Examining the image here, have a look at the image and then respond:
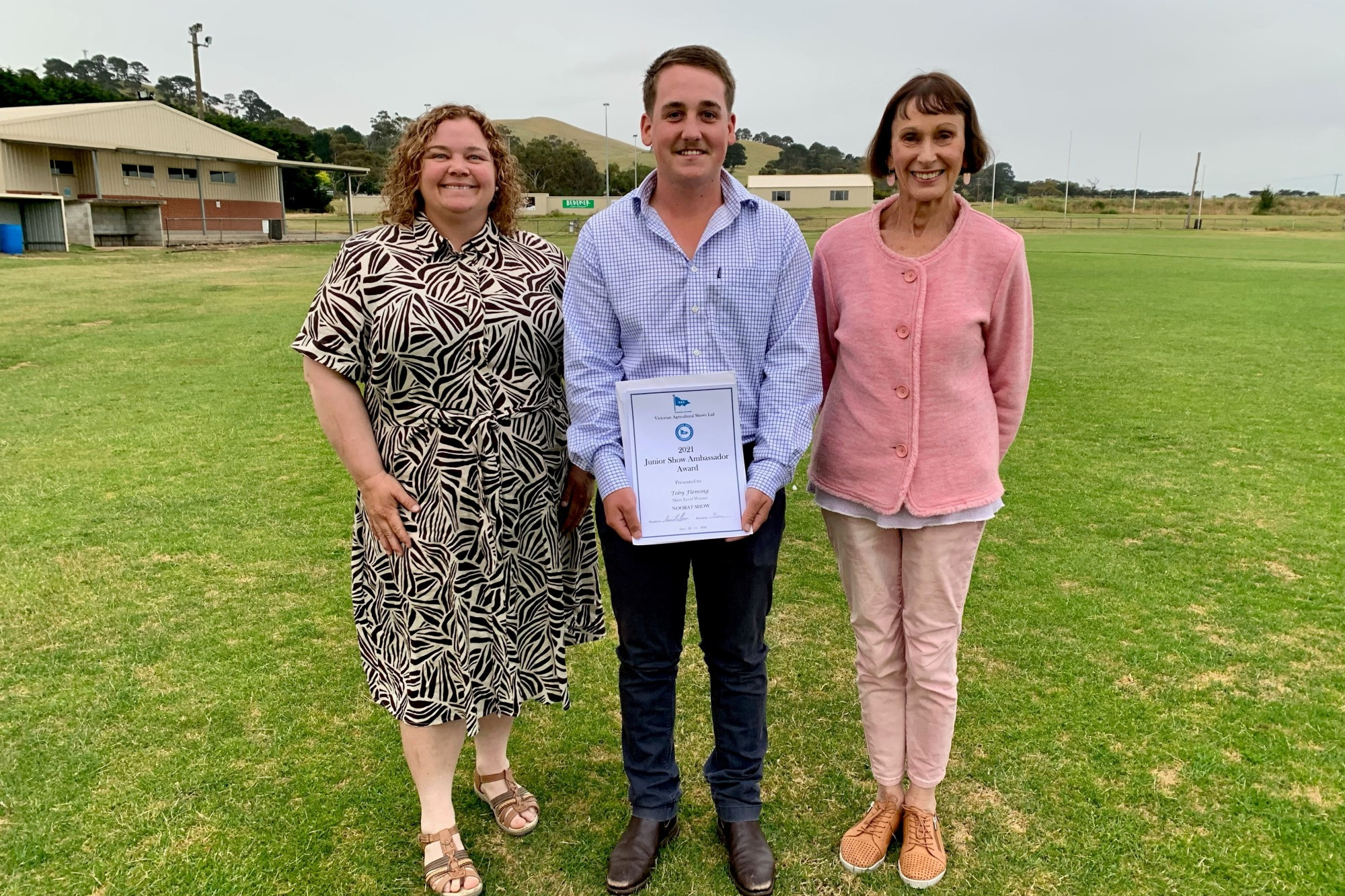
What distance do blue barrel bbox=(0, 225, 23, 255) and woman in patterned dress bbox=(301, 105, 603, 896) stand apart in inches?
1146

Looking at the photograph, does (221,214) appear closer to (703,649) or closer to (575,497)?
(575,497)

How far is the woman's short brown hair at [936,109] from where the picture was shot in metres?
2.24

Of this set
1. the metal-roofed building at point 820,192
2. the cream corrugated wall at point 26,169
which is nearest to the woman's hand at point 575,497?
the cream corrugated wall at point 26,169

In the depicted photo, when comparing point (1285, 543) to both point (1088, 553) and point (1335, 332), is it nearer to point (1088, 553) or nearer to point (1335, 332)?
point (1088, 553)

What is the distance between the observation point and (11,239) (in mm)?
25438

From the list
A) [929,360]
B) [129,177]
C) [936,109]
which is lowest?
[929,360]

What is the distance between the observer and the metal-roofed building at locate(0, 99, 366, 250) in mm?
28719

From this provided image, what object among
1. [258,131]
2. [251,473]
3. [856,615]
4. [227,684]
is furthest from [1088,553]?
[258,131]

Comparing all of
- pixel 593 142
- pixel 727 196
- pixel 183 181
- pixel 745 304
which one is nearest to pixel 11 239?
pixel 183 181

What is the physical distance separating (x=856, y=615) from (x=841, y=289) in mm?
899

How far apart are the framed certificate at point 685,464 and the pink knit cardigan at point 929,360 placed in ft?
1.28

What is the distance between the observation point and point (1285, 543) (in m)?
5.04

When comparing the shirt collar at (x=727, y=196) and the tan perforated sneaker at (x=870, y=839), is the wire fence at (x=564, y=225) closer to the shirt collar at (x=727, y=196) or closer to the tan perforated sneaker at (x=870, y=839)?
the shirt collar at (x=727, y=196)

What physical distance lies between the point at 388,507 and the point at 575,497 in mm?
493
